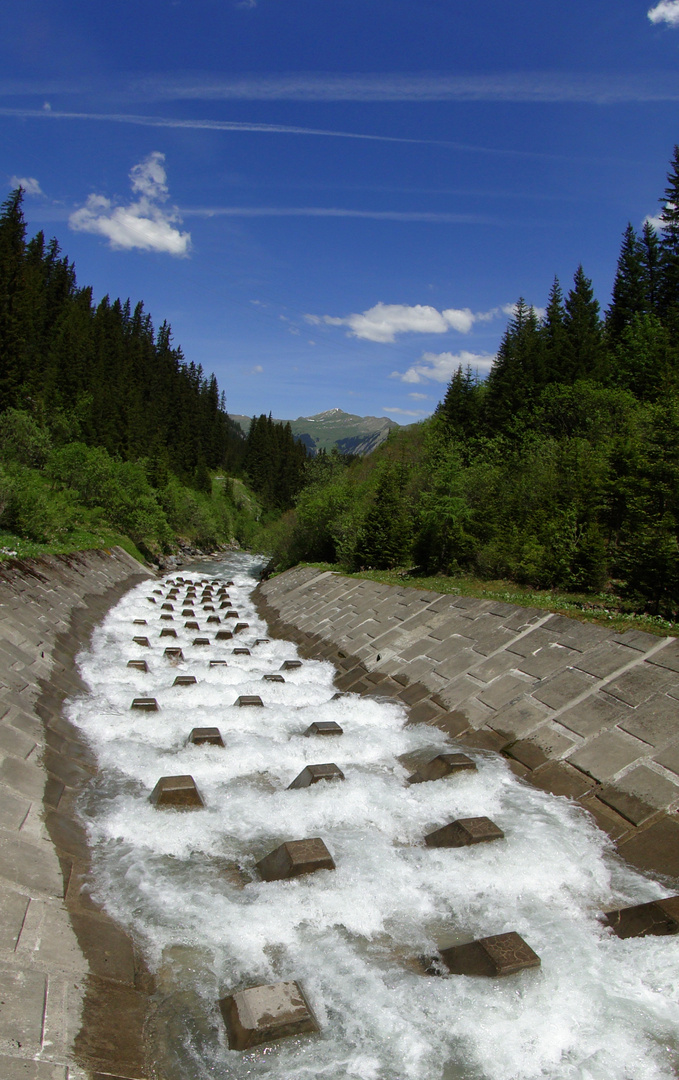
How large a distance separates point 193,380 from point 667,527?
97454 mm

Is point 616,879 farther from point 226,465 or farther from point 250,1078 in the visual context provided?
point 226,465

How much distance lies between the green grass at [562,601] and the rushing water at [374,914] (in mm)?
2625

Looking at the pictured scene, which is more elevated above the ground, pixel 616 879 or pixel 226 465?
pixel 226 465

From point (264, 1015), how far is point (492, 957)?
53.3 inches

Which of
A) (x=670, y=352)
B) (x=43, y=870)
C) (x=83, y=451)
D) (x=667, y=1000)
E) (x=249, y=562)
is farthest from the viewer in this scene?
(x=249, y=562)

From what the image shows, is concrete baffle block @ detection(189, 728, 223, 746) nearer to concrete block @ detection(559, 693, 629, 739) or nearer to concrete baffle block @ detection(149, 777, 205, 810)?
concrete baffle block @ detection(149, 777, 205, 810)

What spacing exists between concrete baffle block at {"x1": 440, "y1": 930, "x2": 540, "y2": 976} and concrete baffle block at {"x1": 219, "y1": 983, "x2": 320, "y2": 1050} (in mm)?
980

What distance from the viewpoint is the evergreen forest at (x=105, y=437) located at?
35.1m

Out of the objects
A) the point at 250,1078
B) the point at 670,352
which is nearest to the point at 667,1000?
the point at 250,1078

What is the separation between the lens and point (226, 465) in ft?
323

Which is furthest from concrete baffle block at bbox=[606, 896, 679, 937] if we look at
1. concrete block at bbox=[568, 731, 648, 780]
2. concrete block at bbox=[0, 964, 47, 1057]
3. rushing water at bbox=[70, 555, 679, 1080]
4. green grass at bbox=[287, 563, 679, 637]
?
green grass at bbox=[287, 563, 679, 637]

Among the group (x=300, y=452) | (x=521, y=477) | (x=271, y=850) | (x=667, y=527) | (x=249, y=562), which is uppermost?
(x=300, y=452)

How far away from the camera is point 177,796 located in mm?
5430

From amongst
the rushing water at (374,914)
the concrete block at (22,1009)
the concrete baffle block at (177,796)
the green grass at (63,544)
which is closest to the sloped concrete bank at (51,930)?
the concrete block at (22,1009)
